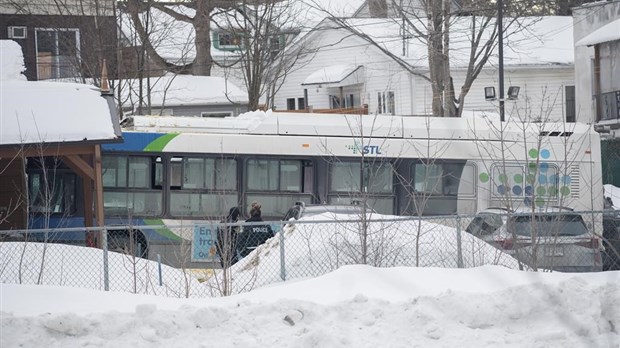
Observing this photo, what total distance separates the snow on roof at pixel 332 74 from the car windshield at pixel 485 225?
31.6 metres

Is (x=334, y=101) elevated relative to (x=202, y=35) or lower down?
lower down

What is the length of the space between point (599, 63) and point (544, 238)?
28.7 meters

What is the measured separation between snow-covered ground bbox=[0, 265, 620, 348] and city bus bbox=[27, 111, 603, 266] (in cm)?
1336

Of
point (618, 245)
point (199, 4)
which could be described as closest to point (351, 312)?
point (618, 245)

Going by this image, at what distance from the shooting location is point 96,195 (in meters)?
20.3

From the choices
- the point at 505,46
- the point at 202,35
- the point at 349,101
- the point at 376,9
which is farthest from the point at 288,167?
the point at 349,101

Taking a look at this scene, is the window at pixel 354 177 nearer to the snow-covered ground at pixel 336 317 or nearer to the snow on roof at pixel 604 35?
the snow-covered ground at pixel 336 317

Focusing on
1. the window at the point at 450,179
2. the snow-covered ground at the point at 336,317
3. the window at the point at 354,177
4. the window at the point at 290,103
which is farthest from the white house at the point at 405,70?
the snow-covered ground at the point at 336,317

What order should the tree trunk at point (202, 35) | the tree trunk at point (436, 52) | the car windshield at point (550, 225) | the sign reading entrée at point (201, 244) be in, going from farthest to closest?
the tree trunk at point (202, 35), the tree trunk at point (436, 52), the sign reading entrée at point (201, 244), the car windshield at point (550, 225)

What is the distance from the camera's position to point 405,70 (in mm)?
44312

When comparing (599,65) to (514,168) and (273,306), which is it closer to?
(514,168)

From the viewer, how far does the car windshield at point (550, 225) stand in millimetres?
15102

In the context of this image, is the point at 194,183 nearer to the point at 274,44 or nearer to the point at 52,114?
the point at 52,114

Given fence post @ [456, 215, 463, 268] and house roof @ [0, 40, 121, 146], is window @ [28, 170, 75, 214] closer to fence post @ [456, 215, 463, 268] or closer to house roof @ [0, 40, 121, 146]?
house roof @ [0, 40, 121, 146]
